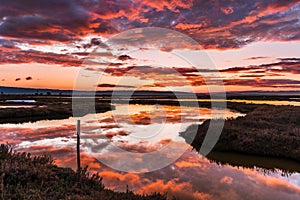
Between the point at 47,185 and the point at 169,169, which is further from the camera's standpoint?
the point at 169,169

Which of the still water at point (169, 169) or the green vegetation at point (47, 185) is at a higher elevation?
the green vegetation at point (47, 185)

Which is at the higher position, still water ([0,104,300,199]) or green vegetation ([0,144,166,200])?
green vegetation ([0,144,166,200])

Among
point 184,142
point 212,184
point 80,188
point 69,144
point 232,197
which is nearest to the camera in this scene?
point 80,188

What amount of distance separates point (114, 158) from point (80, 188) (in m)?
8.56

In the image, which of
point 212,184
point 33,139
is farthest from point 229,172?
point 33,139

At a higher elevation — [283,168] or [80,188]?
[80,188]

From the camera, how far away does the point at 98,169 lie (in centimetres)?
1534

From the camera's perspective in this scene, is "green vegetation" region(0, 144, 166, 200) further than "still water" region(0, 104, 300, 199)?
No

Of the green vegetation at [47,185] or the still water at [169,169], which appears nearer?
the green vegetation at [47,185]

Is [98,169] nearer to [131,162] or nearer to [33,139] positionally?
[131,162]

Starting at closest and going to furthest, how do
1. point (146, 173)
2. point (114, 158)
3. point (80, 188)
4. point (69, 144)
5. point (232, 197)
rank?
point (80, 188), point (232, 197), point (146, 173), point (114, 158), point (69, 144)

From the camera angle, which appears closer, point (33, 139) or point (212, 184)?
point (212, 184)

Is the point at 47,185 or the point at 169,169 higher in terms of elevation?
the point at 47,185

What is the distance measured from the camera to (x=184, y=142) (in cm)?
2394
